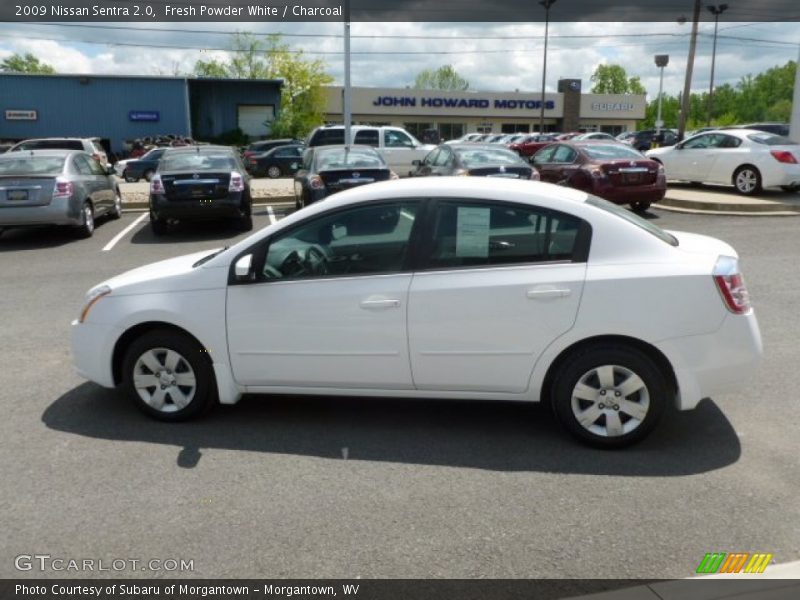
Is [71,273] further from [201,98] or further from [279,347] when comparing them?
[201,98]

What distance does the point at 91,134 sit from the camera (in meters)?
43.6

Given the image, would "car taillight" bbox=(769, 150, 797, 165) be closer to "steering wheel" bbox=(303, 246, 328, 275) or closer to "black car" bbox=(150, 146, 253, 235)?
"black car" bbox=(150, 146, 253, 235)

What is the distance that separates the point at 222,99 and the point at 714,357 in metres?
46.6

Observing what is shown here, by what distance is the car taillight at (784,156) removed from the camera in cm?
1523

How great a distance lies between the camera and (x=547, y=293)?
4.20m

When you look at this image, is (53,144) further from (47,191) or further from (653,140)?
(653,140)

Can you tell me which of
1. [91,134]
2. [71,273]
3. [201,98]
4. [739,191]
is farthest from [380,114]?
[71,273]

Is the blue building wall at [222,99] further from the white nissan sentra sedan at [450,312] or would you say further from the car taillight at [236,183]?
the white nissan sentra sedan at [450,312]

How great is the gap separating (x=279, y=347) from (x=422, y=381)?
910 millimetres

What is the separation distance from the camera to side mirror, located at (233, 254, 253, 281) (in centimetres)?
452

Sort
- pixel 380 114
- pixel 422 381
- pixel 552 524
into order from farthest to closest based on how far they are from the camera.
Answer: pixel 380 114 → pixel 422 381 → pixel 552 524

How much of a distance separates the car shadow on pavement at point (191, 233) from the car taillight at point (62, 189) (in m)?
1.30

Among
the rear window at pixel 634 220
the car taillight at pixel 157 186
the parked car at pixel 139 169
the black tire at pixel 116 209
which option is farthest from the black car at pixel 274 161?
the rear window at pixel 634 220

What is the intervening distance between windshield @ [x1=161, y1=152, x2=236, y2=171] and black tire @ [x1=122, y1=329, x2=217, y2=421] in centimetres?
904
